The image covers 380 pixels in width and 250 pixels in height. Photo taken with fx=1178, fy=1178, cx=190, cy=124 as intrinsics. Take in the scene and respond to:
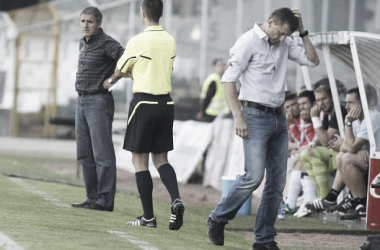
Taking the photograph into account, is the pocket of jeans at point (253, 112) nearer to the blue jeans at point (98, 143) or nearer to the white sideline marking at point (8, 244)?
the white sideline marking at point (8, 244)

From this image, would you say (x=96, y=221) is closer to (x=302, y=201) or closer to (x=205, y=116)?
(x=302, y=201)

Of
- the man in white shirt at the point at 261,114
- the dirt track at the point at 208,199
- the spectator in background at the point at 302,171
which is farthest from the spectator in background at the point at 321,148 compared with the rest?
the man in white shirt at the point at 261,114

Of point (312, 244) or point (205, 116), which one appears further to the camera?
point (205, 116)

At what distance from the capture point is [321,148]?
13406mm

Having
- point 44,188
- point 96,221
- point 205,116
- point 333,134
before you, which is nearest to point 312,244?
point 96,221

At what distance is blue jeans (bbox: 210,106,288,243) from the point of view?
29.5ft

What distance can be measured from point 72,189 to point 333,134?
3.37m

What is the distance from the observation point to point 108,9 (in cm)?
2941

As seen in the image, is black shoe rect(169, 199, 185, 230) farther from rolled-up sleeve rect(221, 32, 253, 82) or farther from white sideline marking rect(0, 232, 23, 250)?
white sideline marking rect(0, 232, 23, 250)

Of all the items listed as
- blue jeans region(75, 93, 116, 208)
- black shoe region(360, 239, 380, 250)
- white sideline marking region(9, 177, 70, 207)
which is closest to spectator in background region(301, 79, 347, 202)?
blue jeans region(75, 93, 116, 208)

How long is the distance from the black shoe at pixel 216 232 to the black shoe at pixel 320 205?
3.98 metres

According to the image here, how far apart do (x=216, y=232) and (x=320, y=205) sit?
162 inches

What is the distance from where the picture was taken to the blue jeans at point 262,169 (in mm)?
8992

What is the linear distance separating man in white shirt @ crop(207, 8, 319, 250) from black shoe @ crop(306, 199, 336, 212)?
3.88 metres
